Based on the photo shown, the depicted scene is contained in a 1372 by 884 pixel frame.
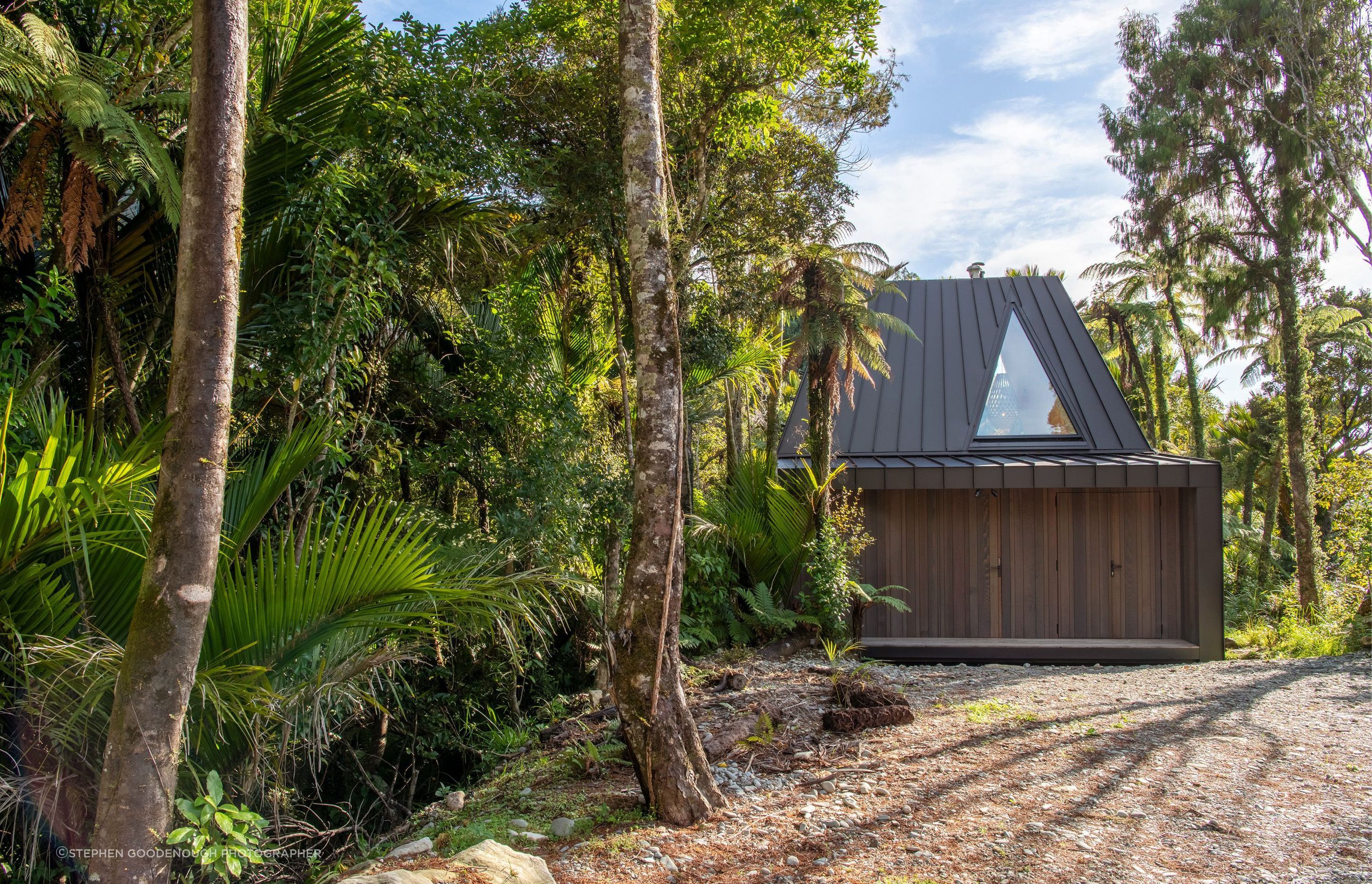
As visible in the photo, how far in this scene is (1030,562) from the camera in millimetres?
9586

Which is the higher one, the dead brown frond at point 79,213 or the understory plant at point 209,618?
the dead brown frond at point 79,213

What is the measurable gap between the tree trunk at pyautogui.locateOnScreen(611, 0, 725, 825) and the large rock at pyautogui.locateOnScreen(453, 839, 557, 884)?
2.53 ft

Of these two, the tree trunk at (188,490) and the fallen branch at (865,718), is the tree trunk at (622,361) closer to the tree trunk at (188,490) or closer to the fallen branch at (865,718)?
the fallen branch at (865,718)

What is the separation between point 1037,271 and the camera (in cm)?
2323

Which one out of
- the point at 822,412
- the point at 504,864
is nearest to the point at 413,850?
the point at 504,864

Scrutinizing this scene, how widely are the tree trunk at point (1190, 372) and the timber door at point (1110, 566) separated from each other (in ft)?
38.3

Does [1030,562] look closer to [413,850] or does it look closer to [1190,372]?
[413,850]

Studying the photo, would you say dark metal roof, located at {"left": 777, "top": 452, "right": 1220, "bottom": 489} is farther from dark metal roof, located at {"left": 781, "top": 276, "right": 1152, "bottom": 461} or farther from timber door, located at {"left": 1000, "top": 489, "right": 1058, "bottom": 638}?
timber door, located at {"left": 1000, "top": 489, "right": 1058, "bottom": 638}

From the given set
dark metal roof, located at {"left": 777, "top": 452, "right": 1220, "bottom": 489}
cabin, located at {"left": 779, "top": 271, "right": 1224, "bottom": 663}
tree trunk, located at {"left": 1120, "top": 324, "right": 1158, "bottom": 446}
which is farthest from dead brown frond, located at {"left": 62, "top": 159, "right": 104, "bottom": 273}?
tree trunk, located at {"left": 1120, "top": 324, "right": 1158, "bottom": 446}

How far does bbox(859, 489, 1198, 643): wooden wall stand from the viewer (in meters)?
9.36

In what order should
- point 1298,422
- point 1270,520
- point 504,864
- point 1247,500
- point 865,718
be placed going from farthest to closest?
point 1247,500 → point 1270,520 → point 1298,422 → point 865,718 → point 504,864

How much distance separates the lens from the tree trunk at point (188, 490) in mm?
2549

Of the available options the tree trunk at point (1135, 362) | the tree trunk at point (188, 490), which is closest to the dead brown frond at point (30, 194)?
the tree trunk at point (188, 490)

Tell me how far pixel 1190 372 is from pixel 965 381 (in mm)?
12585
